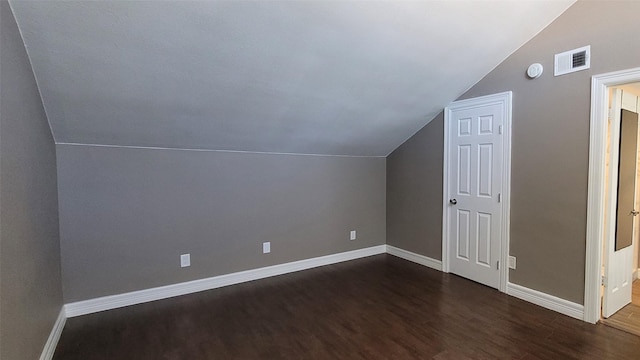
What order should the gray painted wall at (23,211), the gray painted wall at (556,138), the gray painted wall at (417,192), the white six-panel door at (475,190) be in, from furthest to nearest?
the gray painted wall at (417,192) → the white six-panel door at (475,190) → the gray painted wall at (556,138) → the gray painted wall at (23,211)

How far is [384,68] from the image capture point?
2.71 meters

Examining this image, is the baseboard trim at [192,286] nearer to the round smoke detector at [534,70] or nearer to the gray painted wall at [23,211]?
the gray painted wall at [23,211]

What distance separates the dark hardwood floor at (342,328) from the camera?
7.14 ft

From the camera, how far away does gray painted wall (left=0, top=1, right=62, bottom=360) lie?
4.90 ft

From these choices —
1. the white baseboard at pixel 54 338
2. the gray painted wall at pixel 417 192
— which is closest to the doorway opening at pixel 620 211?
the gray painted wall at pixel 417 192

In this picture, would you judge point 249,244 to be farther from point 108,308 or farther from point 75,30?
point 75,30

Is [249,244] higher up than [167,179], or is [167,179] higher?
[167,179]

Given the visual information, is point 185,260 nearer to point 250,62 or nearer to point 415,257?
point 250,62

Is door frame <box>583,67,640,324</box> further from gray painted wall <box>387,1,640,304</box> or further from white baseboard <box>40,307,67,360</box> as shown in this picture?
white baseboard <box>40,307,67,360</box>

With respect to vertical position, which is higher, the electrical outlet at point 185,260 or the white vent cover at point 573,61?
the white vent cover at point 573,61

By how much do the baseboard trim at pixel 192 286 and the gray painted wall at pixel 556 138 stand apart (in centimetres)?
217

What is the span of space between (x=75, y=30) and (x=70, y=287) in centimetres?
219

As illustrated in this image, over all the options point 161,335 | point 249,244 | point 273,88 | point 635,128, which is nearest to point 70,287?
point 161,335

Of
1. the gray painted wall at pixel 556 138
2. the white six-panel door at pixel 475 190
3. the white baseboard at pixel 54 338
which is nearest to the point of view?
the white baseboard at pixel 54 338
